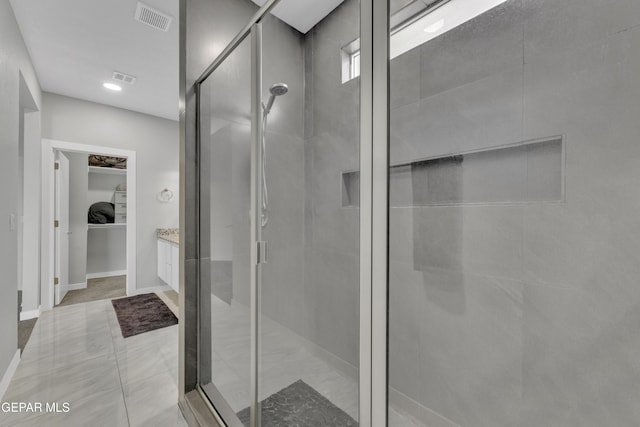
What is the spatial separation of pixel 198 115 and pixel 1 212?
146 cm

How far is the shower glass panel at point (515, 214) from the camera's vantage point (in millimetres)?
644

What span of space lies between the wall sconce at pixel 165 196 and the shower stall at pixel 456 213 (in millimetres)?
3893

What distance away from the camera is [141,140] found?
4152mm

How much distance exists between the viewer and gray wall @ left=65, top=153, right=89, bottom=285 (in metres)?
4.43

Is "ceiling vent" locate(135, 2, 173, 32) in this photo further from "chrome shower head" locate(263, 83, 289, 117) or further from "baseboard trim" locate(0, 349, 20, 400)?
"baseboard trim" locate(0, 349, 20, 400)

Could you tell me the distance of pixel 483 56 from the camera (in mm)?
785

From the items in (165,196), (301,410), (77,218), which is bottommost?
(301,410)

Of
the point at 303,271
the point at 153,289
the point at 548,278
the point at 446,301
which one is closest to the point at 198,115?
the point at 303,271

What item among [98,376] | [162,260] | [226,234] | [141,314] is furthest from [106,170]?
[226,234]

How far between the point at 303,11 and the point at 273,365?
4.38ft

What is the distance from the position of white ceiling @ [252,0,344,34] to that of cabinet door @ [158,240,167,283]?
12.1 ft

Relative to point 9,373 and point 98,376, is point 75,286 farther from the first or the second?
point 98,376

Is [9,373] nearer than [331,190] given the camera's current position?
No

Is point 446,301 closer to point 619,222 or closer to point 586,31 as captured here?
point 619,222
